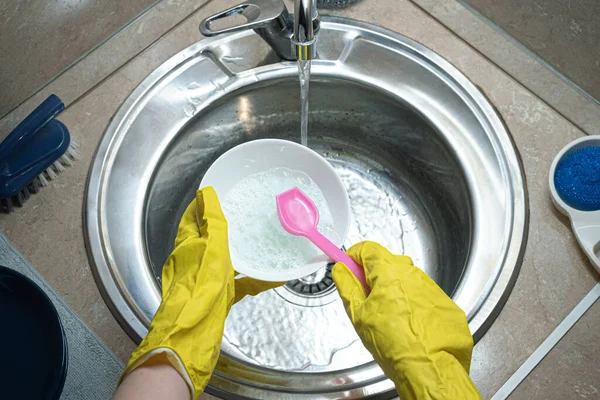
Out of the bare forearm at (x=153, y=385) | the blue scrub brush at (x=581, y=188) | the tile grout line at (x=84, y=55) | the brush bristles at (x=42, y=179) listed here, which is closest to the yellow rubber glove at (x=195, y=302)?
the bare forearm at (x=153, y=385)

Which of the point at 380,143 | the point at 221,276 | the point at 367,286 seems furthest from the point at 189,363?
the point at 380,143

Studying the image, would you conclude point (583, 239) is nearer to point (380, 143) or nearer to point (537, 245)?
point (537, 245)

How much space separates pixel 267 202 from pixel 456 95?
41cm

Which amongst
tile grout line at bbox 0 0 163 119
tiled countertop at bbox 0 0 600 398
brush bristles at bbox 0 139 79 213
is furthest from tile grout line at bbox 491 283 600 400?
tile grout line at bbox 0 0 163 119

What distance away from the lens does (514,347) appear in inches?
30.9

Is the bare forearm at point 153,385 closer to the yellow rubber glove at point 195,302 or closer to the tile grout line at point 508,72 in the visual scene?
the yellow rubber glove at point 195,302

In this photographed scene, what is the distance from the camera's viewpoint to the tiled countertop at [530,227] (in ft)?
2.56

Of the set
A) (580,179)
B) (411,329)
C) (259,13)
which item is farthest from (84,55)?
(580,179)

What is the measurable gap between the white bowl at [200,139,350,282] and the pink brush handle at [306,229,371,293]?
0.18ft

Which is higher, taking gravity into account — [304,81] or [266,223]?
[304,81]

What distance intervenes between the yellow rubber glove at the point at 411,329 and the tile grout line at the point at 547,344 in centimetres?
8

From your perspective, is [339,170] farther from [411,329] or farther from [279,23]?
[411,329]

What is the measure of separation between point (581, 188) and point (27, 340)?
2.96ft

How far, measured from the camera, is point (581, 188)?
0.83 meters
